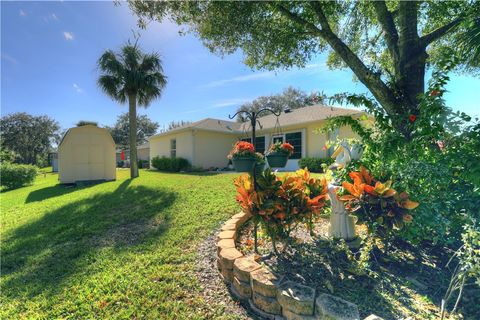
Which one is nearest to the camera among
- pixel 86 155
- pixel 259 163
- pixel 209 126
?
pixel 259 163

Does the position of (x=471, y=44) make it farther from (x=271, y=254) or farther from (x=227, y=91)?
(x=227, y=91)

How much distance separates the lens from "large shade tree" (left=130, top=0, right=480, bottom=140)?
309cm

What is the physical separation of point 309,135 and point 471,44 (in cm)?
991

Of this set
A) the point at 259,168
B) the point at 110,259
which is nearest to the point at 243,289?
the point at 259,168

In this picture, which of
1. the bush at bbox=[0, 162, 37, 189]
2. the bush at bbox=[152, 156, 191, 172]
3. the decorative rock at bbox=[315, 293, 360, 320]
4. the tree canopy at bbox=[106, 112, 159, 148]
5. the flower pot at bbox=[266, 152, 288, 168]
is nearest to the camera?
the decorative rock at bbox=[315, 293, 360, 320]

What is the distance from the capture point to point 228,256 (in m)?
2.50

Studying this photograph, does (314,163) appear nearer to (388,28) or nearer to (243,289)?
(388,28)

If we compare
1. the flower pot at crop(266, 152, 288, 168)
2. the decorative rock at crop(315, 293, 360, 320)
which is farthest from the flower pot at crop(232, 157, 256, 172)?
the decorative rock at crop(315, 293, 360, 320)

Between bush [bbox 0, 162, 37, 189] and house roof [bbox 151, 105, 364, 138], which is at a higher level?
house roof [bbox 151, 105, 364, 138]

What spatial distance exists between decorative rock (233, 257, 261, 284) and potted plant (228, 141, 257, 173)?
3.16ft

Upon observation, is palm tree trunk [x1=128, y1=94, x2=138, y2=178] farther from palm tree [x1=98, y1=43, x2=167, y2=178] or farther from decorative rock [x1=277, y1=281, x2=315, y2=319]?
decorative rock [x1=277, y1=281, x2=315, y2=319]

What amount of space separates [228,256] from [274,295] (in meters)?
0.69

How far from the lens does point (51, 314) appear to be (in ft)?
7.19

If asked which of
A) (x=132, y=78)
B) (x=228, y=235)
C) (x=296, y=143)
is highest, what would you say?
(x=132, y=78)
